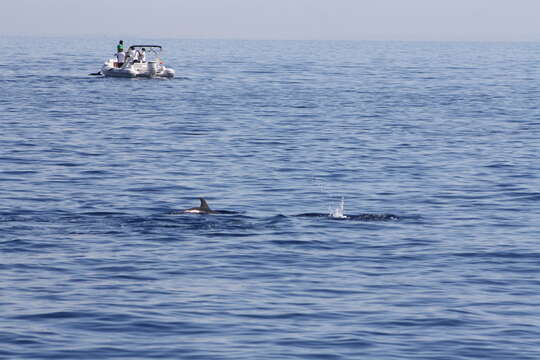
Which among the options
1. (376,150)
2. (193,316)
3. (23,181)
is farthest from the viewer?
(376,150)

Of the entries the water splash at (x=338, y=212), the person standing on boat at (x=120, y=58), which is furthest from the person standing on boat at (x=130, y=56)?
the water splash at (x=338, y=212)

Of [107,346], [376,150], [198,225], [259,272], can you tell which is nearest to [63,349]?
[107,346]

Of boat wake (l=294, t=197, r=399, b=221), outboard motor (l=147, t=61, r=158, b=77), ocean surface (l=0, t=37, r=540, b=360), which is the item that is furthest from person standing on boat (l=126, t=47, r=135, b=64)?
boat wake (l=294, t=197, r=399, b=221)

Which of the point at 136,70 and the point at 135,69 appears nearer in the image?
the point at 135,69

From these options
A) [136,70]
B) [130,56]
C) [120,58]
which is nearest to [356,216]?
[120,58]

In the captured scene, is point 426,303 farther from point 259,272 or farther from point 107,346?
point 107,346

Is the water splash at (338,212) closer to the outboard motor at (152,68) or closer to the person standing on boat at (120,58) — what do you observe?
the person standing on boat at (120,58)

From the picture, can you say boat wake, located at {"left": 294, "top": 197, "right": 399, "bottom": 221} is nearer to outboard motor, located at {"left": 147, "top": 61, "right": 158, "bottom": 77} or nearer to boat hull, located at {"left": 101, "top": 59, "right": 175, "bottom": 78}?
boat hull, located at {"left": 101, "top": 59, "right": 175, "bottom": 78}

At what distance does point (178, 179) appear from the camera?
1339 inches

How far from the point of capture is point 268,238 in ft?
80.1

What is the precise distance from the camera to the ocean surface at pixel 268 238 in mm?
16922

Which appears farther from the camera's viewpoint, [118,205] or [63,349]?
[118,205]

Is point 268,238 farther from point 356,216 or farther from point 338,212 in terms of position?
point 338,212

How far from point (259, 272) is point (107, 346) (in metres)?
5.35
